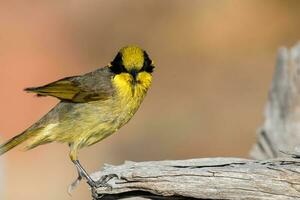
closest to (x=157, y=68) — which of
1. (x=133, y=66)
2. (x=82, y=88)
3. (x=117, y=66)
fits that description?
(x=82, y=88)

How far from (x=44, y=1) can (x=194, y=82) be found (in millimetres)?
3194

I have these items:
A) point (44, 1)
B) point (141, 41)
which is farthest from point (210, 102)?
point (44, 1)

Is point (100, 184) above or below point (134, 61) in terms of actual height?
below

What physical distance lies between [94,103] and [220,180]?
5.30 feet

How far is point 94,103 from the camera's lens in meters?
6.87

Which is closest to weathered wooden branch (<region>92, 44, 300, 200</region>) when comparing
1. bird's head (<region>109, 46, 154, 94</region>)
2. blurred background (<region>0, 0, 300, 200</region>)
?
bird's head (<region>109, 46, 154, 94</region>)

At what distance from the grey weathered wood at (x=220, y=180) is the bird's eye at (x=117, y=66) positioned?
108cm

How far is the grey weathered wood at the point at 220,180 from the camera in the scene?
5.51 metres

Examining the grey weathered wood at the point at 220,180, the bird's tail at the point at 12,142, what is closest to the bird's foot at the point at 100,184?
the grey weathered wood at the point at 220,180

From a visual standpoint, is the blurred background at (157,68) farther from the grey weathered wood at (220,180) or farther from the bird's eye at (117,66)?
the grey weathered wood at (220,180)

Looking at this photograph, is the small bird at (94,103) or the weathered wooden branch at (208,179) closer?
the weathered wooden branch at (208,179)

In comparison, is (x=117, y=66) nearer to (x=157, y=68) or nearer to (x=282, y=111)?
(x=282, y=111)

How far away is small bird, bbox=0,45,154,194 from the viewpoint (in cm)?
660

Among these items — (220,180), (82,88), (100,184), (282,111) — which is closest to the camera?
(220,180)
